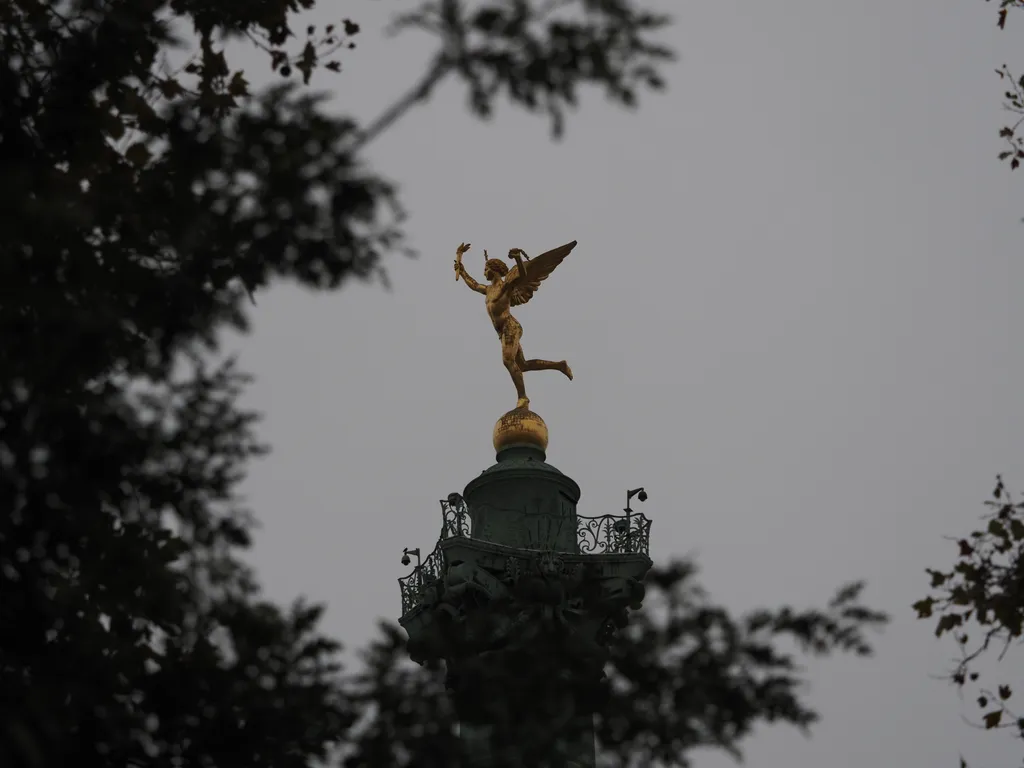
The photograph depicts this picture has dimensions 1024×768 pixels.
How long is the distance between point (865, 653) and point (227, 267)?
15.1 feet

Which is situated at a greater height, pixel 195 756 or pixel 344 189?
pixel 344 189

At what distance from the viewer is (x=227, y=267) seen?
10336mm

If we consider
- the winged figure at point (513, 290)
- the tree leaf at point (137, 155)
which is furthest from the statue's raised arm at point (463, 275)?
the tree leaf at point (137, 155)

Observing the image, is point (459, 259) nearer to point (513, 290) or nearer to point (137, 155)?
point (513, 290)

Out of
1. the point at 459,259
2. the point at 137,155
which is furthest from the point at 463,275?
the point at 137,155

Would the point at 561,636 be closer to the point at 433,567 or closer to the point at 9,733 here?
the point at 9,733

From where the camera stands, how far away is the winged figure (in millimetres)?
30938

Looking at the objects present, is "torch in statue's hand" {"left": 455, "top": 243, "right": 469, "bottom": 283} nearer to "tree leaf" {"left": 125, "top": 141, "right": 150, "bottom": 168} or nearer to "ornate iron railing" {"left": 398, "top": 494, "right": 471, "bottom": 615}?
"ornate iron railing" {"left": 398, "top": 494, "right": 471, "bottom": 615}

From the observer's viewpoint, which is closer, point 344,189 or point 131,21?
point 344,189

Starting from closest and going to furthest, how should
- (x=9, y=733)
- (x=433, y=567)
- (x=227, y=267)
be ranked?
(x=9, y=733)
(x=227, y=267)
(x=433, y=567)

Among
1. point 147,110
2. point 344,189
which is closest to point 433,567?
point 147,110

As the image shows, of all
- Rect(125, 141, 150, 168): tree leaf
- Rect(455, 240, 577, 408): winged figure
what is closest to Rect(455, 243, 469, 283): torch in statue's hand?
Rect(455, 240, 577, 408): winged figure

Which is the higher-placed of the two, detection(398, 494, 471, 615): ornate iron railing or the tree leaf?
detection(398, 494, 471, 615): ornate iron railing

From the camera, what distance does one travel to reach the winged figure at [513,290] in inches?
1218
